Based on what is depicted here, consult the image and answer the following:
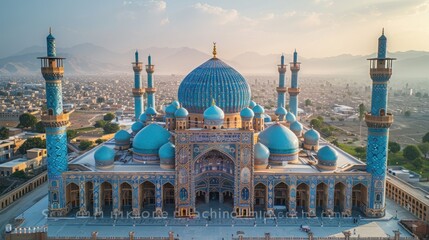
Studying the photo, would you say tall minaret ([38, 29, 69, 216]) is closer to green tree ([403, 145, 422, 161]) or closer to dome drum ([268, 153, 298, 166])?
dome drum ([268, 153, 298, 166])

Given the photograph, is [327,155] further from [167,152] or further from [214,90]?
[167,152]

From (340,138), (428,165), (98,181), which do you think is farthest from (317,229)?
(340,138)

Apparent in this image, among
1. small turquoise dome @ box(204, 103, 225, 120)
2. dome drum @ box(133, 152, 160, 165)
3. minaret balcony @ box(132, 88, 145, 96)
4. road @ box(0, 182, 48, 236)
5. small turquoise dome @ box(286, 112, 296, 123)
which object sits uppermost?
minaret balcony @ box(132, 88, 145, 96)

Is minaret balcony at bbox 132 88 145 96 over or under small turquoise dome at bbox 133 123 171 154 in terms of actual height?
over

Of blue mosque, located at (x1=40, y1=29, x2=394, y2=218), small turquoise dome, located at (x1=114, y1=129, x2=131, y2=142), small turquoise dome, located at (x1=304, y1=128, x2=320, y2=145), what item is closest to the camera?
blue mosque, located at (x1=40, y1=29, x2=394, y2=218)

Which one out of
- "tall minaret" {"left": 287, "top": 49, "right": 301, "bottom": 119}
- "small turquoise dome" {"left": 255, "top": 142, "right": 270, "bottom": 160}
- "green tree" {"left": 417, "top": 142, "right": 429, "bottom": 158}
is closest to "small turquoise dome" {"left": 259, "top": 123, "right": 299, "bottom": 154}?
"small turquoise dome" {"left": 255, "top": 142, "right": 270, "bottom": 160}


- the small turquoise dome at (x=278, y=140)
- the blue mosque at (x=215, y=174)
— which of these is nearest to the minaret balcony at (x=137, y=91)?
the blue mosque at (x=215, y=174)
